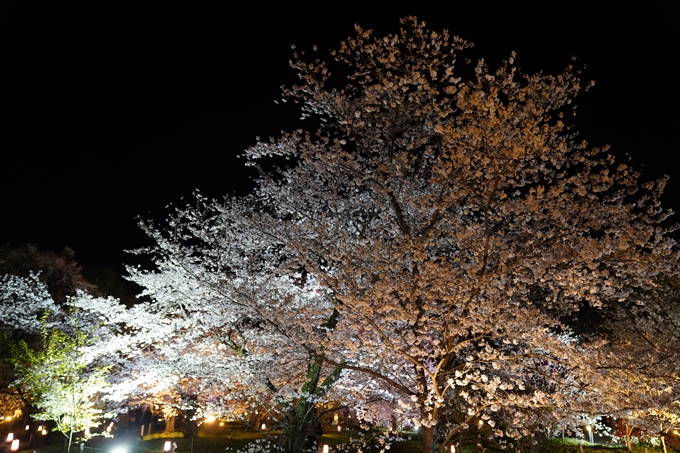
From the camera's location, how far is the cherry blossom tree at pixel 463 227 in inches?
323

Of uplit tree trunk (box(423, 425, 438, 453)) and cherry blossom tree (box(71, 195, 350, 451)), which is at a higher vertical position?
cherry blossom tree (box(71, 195, 350, 451))

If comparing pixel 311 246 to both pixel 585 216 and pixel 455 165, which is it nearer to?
pixel 455 165

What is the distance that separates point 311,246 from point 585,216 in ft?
19.0

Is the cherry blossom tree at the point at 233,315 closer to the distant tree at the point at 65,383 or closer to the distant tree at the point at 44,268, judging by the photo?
the distant tree at the point at 65,383

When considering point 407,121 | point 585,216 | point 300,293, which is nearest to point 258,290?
point 300,293

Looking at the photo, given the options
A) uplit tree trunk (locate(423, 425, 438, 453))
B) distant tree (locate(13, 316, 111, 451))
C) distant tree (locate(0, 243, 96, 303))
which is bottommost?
uplit tree trunk (locate(423, 425, 438, 453))

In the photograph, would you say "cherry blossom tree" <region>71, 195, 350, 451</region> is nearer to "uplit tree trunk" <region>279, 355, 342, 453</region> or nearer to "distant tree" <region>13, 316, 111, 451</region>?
"uplit tree trunk" <region>279, 355, 342, 453</region>

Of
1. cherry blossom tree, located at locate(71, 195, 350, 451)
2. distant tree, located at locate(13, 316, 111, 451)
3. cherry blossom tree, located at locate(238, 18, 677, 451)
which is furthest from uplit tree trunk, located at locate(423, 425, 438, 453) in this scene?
distant tree, located at locate(13, 316, 111, 451)

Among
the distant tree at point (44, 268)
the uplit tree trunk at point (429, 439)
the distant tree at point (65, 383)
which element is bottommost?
the uplit tree trunk at point (429, 439)

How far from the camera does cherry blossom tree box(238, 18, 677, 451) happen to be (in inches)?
323

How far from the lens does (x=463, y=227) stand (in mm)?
9812

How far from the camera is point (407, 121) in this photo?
10.8m

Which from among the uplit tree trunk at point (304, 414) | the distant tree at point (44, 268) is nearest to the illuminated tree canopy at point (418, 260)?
the uplit tree trunk at point (304, 414)

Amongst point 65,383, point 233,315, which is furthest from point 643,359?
point 65,383
